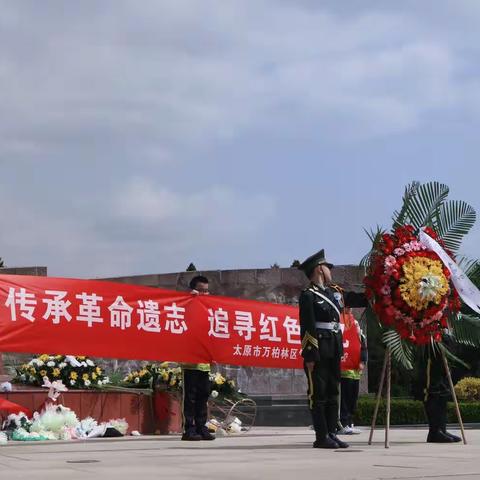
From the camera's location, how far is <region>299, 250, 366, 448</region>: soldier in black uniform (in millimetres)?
9367

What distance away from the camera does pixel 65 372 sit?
1322cm

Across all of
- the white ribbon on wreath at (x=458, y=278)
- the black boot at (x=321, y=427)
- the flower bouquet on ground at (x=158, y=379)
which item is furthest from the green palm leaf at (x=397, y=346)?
the flower bouquet on ground at (x=158, y=379)

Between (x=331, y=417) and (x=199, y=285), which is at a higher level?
(x=199, y=285)

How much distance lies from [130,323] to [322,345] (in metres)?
3.34

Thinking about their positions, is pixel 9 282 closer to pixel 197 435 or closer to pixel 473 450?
pixel 197 435

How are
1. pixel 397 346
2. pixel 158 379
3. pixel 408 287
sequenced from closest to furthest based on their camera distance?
pixel 408 287 → pixel 397 346 → pixel 158 379

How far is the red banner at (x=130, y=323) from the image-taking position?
37.1ft

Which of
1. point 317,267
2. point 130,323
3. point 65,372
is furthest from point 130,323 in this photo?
point 317,267

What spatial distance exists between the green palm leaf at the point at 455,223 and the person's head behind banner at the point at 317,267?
68.4 inches

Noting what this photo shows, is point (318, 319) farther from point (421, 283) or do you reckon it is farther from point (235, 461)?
point (235, 461)

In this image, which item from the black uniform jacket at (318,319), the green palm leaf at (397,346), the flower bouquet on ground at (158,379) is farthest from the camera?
the flower bouquet on ground at (158,379)

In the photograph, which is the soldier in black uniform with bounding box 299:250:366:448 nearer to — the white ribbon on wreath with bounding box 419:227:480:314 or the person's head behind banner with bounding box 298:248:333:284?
the person's head behind banner with bounding box 298:248:333:284

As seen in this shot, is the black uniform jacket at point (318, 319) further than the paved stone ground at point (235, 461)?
Yes

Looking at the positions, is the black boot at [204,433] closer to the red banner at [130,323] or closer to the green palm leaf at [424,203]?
the red banner at [130,323]
